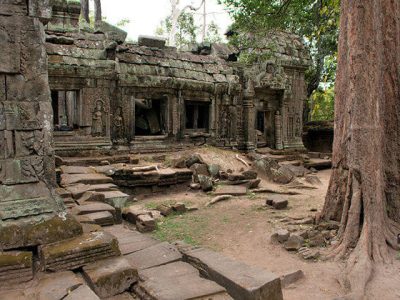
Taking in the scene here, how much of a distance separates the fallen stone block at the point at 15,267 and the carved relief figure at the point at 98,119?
7.45 meters

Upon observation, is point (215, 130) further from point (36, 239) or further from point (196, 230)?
point (36, 239)

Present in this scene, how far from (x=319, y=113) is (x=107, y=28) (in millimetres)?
15606

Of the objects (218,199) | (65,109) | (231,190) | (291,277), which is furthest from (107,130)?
(291,277)

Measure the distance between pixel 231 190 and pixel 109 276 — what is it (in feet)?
19.3

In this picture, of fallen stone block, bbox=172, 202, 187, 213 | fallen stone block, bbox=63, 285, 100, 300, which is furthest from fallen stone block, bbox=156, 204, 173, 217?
fallen stone block, bbox=63, 285, 100, 300

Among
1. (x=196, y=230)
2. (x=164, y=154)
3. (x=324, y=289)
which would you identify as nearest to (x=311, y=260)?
(x=324, y=289)

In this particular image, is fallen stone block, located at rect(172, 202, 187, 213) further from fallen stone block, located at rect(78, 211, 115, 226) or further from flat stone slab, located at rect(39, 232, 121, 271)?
flat stone slab, located at rect(39, 232, 121, 271)

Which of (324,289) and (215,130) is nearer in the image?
(324,289)

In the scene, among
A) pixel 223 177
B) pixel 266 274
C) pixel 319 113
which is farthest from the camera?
pixel 319 113

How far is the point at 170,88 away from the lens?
1139cm

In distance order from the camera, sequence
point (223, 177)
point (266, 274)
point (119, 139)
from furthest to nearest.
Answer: point (119, 139)
point (223, 177)
point (266, 274)

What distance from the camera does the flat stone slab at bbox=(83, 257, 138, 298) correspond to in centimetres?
291

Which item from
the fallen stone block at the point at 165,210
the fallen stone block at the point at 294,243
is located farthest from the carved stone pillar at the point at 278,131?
the fallen stone block at the point at 294,243

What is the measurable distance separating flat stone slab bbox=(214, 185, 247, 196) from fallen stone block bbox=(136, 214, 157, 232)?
2.71 m
